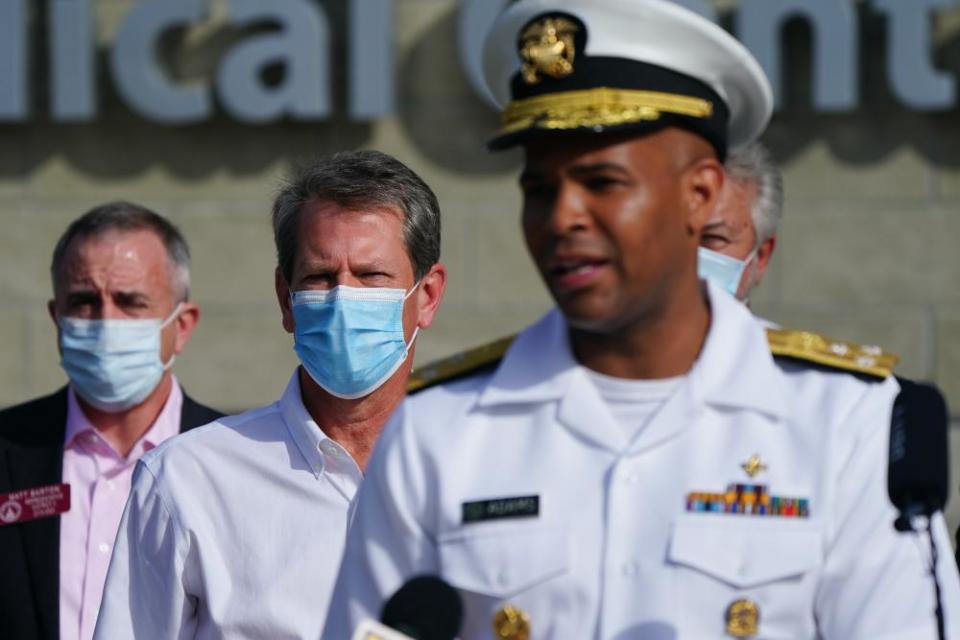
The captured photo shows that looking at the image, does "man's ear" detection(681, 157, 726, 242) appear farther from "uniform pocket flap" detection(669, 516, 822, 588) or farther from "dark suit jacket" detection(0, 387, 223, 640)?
"dark suit jacket" detection(0, 387, 223, 640)

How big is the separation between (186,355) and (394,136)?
169cm

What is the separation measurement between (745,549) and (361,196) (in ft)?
6.32

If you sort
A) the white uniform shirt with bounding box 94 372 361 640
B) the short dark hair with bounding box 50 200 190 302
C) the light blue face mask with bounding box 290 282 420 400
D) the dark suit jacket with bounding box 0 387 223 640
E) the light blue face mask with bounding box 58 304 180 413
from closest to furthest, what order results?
1. the white uniform shirt with bounding box 94 372 361 640
2. the light blue face mask with bounding box 290 282 420 400
3. the dark suit jacket with bounding box 0 387 223 640
4. the light blue face mask with bounding box 58 304 180 413
5. the short dark hair with bounding box 50 200 190 302

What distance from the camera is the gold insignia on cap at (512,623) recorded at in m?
2.83

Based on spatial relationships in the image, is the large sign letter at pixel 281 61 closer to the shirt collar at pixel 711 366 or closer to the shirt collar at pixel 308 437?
the shirt collar at pixel 308 437

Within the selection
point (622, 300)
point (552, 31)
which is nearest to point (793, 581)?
point (622, 300)

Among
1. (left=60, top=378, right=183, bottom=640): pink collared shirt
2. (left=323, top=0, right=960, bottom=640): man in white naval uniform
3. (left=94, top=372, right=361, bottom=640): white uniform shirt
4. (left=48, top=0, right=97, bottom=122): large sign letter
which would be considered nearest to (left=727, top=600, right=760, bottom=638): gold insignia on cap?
(left=323, top=0, right=960, bottom=640): man in white naval uniform

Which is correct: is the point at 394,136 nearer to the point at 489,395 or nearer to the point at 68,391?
the point at 68,391

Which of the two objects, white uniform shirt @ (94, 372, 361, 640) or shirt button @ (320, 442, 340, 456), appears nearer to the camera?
white uniform shirt @ (94, 372, 361, 640)

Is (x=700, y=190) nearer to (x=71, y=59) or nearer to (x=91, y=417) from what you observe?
(x=91, y=417)

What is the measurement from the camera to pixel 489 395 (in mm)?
2980

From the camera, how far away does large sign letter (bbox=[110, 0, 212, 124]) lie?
10547mm

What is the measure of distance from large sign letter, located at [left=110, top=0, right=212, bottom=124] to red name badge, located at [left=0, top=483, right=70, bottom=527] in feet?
18.2

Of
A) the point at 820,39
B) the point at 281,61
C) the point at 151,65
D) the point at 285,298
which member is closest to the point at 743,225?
the point at 285,298
